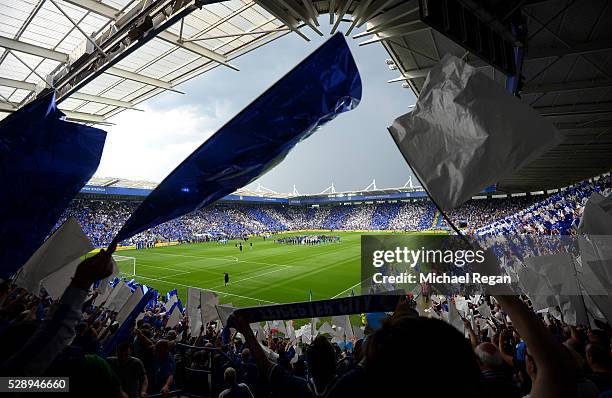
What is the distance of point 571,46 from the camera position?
737cm

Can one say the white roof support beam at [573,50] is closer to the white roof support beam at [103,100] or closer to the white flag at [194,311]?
the white flag at [194,311]

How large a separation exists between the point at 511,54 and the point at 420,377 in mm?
6946

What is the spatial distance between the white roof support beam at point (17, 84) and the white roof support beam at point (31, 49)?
112 inches

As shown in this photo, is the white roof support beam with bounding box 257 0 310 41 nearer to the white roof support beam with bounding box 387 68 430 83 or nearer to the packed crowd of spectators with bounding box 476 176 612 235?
the white roof support beam with bounding box 387 68 430 83

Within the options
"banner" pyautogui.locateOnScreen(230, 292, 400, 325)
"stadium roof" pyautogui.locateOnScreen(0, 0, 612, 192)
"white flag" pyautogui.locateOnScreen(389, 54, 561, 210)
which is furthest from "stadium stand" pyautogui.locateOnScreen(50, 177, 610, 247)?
"white flag" pyautogui.locateOnScreen(389, 54, 561, 210)

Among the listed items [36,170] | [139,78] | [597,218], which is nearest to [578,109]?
[597,218]

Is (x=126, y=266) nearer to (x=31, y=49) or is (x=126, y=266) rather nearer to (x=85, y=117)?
(x=85, y=117)

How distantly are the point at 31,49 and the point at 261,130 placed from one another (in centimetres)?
1058

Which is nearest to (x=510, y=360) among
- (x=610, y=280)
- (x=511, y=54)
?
(x=610, y=280)

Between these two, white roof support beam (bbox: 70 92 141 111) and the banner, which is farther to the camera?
white roof support beam (bbox: 70 92 141 111)

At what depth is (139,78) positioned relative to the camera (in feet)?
37.6

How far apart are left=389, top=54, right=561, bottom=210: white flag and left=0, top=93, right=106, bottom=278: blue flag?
12.8 ft

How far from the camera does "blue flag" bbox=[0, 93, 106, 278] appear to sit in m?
3.38

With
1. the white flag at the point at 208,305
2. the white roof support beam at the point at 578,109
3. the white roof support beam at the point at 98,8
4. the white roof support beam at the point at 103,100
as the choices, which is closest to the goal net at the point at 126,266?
the white roof support beam at the point at 103,100
